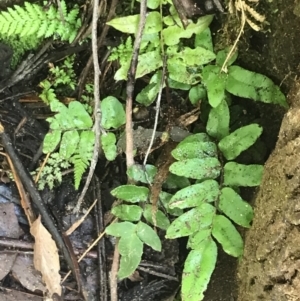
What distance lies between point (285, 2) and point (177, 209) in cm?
113

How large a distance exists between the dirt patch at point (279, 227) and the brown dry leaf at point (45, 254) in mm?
1041

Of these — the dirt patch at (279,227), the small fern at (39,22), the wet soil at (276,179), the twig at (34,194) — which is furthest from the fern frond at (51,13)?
the dirt patch at (279,227)

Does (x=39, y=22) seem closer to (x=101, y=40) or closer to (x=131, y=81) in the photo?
(x=101, y=40)

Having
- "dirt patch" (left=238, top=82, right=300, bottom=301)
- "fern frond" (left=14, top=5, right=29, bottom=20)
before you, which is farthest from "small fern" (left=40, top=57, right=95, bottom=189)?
"dirt patch" (left=238, top=82, right=300, bottom=301)

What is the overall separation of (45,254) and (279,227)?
1295mm

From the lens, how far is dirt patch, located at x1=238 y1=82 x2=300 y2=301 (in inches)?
78.9

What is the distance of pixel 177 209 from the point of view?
8.49 feet

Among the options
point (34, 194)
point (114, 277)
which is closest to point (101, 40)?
point (34, 194)

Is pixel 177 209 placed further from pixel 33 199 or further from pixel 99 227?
pixel 33 199

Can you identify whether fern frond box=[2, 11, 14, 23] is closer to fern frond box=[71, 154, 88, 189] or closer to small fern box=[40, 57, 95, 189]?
small fern box=[40, 57, 95, 189]

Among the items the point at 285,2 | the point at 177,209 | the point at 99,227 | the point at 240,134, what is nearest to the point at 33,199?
the point at 99,227

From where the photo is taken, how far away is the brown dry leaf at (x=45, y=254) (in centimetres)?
270

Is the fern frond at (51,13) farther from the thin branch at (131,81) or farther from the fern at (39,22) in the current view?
the thin branch at (131,81)

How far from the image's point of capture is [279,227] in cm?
207
